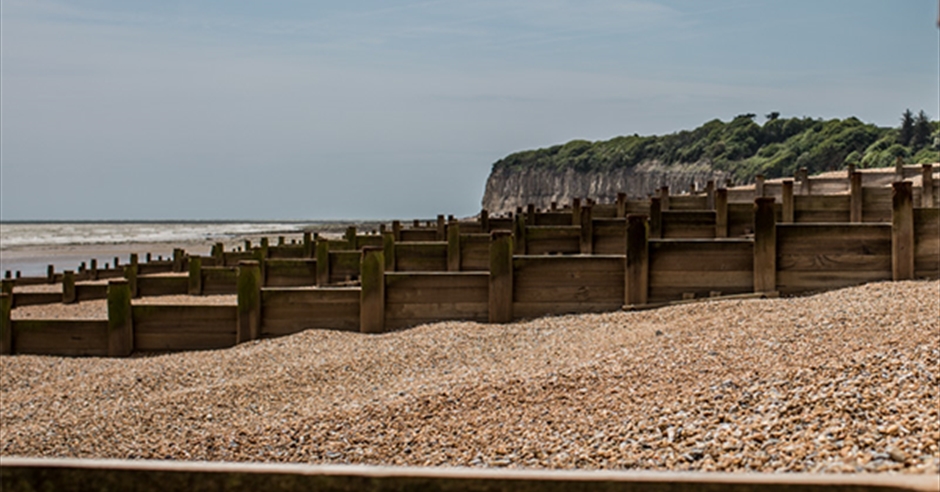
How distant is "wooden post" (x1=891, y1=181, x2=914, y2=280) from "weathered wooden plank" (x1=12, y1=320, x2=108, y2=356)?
10.8 m

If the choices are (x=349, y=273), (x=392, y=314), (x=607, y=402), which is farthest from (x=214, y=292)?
(x=607, y=402)

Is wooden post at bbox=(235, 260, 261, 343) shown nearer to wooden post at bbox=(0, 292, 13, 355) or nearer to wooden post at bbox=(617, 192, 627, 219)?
wooden post at bbox=(0, 292, 13, 355)

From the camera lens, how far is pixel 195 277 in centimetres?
1817

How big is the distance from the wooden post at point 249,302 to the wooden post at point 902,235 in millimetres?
8432

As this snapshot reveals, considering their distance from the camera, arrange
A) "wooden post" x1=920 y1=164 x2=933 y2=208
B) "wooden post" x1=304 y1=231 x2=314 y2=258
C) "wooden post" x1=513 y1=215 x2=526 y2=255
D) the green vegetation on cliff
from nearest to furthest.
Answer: "wooden post" x1=513 y1=215 x2=526 y2=255
"wooden post" x1=920 y1=164 x2=933 y2=208
"wooden post" x1=304 y1=231 x2=314 y2=258
the green vegetation on cliff

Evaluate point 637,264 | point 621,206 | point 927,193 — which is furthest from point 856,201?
point 621,206

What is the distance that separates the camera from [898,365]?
7258mm

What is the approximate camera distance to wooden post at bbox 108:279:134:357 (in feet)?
41.2

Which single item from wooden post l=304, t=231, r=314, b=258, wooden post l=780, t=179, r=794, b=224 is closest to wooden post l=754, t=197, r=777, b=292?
wooden post l=780, t=179, r=794, b=224

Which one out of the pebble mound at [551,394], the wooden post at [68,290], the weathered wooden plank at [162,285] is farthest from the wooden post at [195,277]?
the pebble mound at [551,394]

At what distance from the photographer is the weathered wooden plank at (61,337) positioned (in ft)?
42.0

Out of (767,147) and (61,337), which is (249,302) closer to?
(61,337)

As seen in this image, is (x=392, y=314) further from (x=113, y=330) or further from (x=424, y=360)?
(x=113, y=330)

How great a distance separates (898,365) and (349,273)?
35.4 ft
